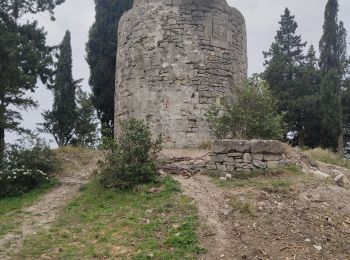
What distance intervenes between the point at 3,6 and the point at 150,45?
4061mm

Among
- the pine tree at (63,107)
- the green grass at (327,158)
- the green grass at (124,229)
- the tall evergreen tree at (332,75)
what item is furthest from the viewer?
the tall evergreen tree at (332,75)

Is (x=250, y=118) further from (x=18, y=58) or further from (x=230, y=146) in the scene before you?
(x=18, y=58)

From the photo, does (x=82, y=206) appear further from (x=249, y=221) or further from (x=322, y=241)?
(x=322, y=241)

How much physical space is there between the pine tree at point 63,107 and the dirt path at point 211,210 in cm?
1153

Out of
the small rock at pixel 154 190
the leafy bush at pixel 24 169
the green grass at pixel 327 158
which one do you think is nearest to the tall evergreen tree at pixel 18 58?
the leafy bush at pixel 24 169

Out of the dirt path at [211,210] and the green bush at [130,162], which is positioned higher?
the green bush at [130,162]

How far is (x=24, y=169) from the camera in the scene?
9508mm

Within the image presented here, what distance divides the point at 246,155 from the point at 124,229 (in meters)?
3.52

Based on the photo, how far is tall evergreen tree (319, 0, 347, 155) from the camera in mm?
21234

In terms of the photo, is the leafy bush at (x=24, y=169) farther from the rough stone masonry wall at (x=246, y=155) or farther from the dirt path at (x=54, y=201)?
the rough stone masonry wall at (x=246, y=155)

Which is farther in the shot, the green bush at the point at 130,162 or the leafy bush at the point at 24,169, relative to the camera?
the leafy bush at the point at 24,169

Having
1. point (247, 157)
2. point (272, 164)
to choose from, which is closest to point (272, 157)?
point (272, 164)

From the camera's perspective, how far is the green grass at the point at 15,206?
23.5 ft

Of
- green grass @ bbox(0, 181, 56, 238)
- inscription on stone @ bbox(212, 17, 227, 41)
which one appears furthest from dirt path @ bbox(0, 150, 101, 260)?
inscription on stone @ bbox(212, 17, 227, 41)
